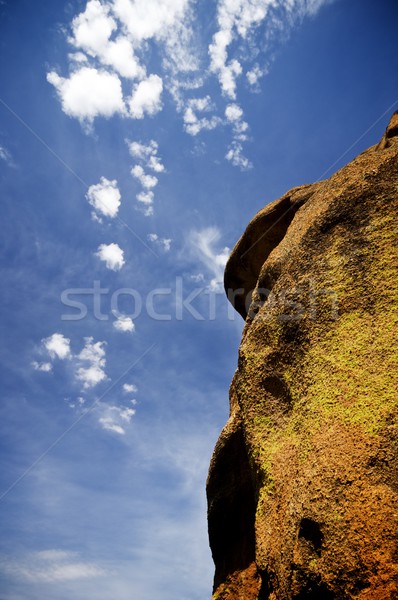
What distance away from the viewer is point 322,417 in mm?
4391

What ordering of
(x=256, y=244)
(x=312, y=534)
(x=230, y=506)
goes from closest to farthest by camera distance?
(x=312, y=534)
(x=230, y=506)
(x=256, y=244)

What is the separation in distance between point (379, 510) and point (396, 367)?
4.87 ft

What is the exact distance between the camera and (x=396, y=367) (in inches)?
162

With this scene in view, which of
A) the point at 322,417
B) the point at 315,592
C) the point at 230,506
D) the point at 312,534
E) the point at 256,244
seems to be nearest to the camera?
the point at 315,592

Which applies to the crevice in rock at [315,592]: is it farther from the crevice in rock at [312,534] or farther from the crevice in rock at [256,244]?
the crevice in rock at [256,244]

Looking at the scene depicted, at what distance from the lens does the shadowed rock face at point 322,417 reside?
3.44 m

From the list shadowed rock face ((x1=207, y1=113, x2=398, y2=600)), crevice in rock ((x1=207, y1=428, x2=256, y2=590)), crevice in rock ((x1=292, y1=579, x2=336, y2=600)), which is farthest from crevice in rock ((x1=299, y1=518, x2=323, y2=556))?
crevice in rock ((x1=207, y1=428, x2=256, y2=590))

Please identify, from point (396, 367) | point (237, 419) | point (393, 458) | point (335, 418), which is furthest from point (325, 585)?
point (237, 419)

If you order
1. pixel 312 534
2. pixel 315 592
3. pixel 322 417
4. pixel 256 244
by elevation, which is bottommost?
pixel 315 592

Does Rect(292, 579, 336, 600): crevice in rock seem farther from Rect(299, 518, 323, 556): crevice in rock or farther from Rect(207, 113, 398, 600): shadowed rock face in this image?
Rect(299, 518, 323, 556): crevice in rock

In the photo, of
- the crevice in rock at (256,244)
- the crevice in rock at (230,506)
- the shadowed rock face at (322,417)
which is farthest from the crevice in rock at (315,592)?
the crevice in rock at (256,244)

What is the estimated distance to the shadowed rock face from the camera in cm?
344

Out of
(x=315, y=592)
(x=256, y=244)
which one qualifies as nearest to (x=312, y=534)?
(x=315, y=592)

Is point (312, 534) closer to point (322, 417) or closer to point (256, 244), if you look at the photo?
point (322, 417)
